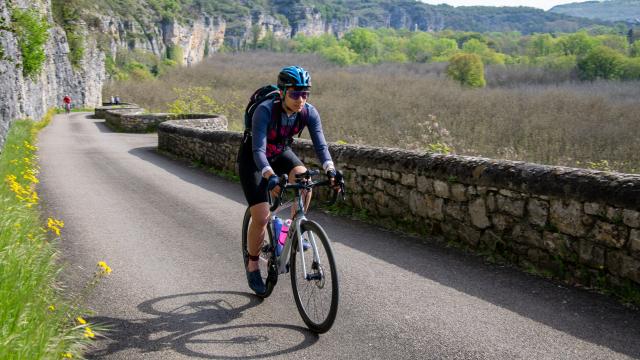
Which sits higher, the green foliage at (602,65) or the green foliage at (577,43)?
the green foliage at (577,43)

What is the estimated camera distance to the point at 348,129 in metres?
26.9

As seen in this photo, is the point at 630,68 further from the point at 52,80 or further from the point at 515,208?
the point at 515,208

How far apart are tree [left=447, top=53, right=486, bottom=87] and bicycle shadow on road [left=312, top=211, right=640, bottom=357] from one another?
94889mm

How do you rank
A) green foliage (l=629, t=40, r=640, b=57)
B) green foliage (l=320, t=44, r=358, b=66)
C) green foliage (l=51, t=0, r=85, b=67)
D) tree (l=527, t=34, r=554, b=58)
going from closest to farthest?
green foliage (l=51, t=0, r=85, b=67) → green foliage (l=629, t=40, r=640, b=57) → tree (l=527, t=34, r=554, b=58) → green foliage (l=320, t=44, r=358, b=66)

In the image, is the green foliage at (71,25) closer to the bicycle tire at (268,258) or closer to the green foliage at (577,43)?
the bicycle tire at (268,258)

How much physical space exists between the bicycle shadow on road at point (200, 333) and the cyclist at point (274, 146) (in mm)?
486

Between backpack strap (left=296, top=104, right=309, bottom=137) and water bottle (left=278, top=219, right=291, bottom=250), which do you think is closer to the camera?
backpack strap (left=296, top=104, right=309, bottom=137)

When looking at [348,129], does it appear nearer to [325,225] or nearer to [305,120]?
[325,225]

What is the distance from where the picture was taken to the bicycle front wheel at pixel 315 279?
4117 mm

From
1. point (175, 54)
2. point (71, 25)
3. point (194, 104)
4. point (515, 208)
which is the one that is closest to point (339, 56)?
point (175, 54)

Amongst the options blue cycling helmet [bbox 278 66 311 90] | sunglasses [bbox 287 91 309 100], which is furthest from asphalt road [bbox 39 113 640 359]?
blue cycling helmet [bbox 278 66 311 90]

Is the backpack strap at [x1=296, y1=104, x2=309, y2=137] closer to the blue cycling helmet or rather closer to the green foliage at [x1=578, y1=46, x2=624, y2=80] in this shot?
the blue cycling helmet

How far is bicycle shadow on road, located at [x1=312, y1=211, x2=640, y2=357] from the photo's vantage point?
4.24m

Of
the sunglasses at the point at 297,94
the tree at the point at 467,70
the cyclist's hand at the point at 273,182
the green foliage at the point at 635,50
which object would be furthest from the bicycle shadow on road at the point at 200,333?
the green foliage at the point at 635,50
